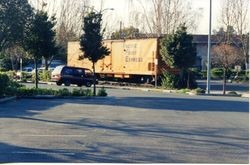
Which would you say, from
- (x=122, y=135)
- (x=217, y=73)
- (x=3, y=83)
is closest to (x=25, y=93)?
(x=3, y=83)

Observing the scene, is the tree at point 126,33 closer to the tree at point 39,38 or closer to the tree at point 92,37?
the tree at point 92,37

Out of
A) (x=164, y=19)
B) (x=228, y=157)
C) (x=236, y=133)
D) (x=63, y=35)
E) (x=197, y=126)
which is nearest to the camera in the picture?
(x=228, y=157)

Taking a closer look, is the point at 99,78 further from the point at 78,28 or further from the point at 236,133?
the point at 236,133

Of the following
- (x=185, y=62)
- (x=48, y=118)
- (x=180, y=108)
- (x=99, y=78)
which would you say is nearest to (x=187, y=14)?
(x=99, y=78)

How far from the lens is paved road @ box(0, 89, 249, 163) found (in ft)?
34.3

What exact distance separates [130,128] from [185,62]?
26.9 meters

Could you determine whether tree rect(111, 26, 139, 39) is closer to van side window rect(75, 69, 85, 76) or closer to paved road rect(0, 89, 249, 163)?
van side window rect(75, 69, 85, 76)

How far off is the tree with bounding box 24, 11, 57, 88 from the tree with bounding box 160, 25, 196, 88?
44.5 ft

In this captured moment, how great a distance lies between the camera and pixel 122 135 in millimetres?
13453

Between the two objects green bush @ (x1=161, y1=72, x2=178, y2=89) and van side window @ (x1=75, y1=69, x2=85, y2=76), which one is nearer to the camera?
green bush @ (x1=161, y1=72, x2=178, y2=89)

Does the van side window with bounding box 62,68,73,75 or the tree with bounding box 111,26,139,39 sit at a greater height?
the tree with bounding box 111,26,139,39

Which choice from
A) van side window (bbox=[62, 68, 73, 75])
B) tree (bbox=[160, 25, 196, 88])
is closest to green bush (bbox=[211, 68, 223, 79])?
tree (bbox=[160, 25, 196, 88])

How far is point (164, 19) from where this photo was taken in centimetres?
5697

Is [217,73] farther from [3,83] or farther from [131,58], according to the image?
[3,83]
